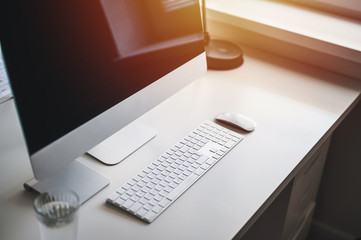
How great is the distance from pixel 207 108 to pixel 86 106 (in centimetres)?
49

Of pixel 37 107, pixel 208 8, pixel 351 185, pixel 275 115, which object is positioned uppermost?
pixel 37 107

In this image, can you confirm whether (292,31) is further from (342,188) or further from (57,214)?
(57,214)

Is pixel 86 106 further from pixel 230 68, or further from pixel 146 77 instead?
pixel 230 68

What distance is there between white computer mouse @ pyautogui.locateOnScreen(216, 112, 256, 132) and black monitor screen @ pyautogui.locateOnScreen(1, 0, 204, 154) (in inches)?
8.7

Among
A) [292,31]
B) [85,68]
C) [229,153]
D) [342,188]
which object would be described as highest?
[85,68]

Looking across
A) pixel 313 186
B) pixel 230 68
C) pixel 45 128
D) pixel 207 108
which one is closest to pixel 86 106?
pixel 45 128

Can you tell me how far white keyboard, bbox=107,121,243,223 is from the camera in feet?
3.41

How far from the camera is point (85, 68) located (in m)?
0.97

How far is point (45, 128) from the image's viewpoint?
913mm

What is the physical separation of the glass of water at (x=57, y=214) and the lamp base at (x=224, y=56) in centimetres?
78

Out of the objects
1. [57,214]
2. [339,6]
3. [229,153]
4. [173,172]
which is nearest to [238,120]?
[229,153]

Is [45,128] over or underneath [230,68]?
over

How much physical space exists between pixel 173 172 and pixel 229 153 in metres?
0.17

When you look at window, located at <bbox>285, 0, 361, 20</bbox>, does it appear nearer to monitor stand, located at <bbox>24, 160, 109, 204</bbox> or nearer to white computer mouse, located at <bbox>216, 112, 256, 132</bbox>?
white computer mouse, located at <bbox>216, 112, 256, 132</bbox>
